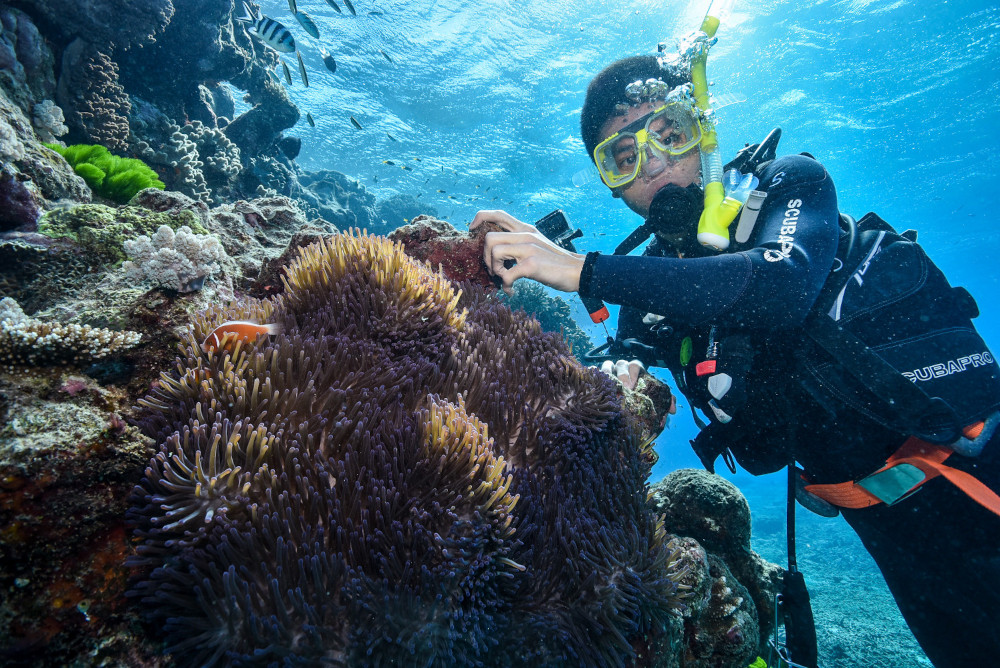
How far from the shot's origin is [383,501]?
4.74 ft

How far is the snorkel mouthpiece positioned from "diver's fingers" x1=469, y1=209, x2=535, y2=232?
1.39m

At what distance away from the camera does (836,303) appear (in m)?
2.99

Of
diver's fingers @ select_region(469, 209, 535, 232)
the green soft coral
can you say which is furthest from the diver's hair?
the green soft coral

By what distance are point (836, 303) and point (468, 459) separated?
303 cm

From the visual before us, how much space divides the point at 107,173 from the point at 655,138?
567cm

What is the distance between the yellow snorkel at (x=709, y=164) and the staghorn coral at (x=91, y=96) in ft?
29.3

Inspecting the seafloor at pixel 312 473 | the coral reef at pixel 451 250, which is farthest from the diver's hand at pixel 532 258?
the coral reef at pixel 451 250

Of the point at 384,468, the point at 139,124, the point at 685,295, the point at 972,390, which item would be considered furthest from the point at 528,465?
the point at 139,124

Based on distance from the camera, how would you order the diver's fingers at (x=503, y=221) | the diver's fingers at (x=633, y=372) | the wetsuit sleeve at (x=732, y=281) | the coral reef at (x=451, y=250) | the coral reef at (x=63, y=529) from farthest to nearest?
the diver's fingers at (x=633, y=372)
the coral reef at (x=451, y=250)
the diver's fingers at (x=503, y=221)
the wetsuit sleeve at (x=732, y=281)
the coral reef at (x=63, y=529)

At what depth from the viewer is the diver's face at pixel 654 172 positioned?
3.64 m

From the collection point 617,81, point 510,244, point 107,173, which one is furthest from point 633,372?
point 107,173

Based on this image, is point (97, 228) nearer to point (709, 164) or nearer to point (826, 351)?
point (709, 164)

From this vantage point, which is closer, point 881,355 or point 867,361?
point 867,361

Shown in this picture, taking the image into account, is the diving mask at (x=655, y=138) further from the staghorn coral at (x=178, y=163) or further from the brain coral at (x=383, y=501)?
the staghorn coral at (x=178, y=163)
